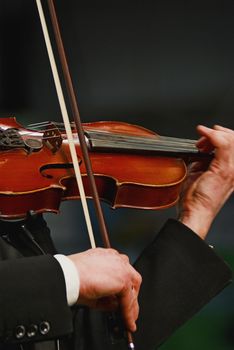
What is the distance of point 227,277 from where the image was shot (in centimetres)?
103

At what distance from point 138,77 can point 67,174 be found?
842 mm

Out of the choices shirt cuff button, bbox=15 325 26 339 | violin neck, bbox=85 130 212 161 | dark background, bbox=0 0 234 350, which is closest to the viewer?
shirt cuff button, bbox=15 325 26 339

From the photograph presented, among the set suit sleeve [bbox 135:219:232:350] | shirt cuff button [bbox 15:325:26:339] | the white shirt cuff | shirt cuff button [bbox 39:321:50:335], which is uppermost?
the white shirt cuff

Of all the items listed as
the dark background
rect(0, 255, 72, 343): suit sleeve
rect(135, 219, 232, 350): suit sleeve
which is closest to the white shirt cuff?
rect(0, 255, 72, 343): suit sleeve

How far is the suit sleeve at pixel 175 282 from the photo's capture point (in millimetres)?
1021

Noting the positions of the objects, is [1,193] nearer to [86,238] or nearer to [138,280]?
[138,280]

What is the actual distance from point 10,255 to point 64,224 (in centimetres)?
67

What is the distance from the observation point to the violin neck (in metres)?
1.10

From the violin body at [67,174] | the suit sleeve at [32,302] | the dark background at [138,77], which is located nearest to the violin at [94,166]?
the violin body at [67,174]

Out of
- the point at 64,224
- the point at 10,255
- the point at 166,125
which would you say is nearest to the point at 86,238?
the point at 64,224

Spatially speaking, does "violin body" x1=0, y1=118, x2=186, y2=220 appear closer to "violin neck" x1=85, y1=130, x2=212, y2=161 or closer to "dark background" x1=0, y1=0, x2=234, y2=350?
"violin neck" x1=85, y1=130, x2=212, y2=161

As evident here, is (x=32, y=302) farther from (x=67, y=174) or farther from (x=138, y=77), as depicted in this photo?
(x=138, y=77)

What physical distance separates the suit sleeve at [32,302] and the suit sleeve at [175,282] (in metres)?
0.28

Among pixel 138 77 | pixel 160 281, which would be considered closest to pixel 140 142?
pixel 160 281
